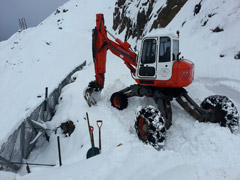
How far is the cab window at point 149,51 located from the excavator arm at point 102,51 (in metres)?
0.89

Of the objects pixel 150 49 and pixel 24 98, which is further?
pixel 24 98

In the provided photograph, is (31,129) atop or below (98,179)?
below

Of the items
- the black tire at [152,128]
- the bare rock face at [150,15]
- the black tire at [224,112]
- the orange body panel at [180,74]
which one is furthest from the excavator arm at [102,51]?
the bare rock face at [150,15]

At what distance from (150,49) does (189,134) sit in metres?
2.55

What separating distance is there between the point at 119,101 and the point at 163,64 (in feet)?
7.69

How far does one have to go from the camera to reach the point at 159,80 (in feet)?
17.1

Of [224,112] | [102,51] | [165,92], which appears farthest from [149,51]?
[224,112]

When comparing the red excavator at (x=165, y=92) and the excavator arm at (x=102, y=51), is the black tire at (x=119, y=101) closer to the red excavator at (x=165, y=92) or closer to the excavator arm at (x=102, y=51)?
the red excavator at (x=165, y=92)

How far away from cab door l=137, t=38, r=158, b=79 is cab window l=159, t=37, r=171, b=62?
0.17 meters

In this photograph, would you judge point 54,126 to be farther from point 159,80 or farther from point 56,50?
point 56,50

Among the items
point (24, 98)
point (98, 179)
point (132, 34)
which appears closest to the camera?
point (98, 179)

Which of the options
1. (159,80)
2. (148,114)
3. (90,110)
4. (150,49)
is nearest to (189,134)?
(148,114)

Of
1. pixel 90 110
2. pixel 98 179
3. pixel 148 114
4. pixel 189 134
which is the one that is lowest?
pixel 90 110

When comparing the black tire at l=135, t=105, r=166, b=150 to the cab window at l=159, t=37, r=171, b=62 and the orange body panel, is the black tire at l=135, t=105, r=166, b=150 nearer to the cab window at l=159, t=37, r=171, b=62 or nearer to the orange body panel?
the orange body panel
